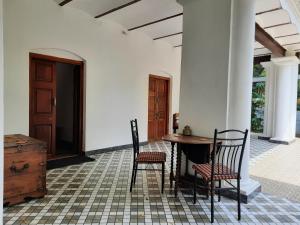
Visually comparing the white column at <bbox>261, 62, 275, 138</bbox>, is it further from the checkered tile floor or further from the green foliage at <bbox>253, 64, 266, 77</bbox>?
the checkered tile floor

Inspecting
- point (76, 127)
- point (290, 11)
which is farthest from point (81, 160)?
point (290, 11)

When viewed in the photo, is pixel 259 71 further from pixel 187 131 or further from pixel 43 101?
pixel 43 101

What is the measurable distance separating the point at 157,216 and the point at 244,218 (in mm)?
941

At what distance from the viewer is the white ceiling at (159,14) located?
4.42 m

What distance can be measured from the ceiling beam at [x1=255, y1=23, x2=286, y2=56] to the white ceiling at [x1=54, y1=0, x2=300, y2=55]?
0.32ft

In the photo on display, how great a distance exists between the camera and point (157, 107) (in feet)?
24.1

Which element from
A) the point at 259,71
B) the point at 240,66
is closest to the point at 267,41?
the point at 259,71

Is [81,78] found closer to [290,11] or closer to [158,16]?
[158,16]

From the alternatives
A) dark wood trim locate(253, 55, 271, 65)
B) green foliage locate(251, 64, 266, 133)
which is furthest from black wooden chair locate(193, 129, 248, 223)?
green foliage locate(251, 64, 266, 133)

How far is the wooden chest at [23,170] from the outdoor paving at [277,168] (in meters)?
3.06

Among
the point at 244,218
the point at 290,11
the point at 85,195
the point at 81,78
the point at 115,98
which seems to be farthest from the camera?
the point at 115,98

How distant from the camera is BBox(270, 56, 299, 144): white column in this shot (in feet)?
24.9

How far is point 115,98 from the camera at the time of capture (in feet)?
19.0

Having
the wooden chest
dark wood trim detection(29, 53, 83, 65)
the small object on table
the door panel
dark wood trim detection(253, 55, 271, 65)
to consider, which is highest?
dark wood trim detection(253, 55, 271, 65)
